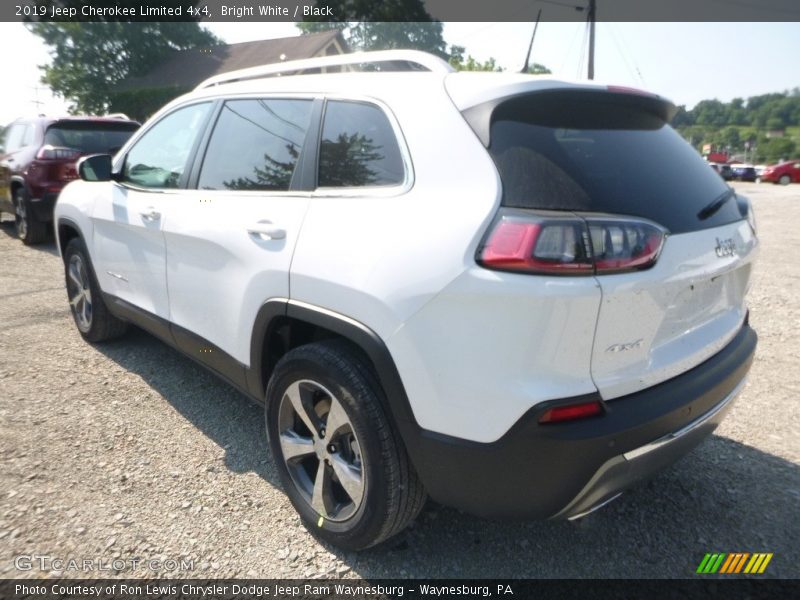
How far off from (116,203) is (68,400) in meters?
1.26

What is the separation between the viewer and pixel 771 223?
11.7 metres

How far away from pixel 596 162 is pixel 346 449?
54.5 inches

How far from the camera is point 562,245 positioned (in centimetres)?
166

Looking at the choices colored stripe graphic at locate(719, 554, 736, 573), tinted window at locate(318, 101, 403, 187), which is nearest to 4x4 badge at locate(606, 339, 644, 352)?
tinted window at locate(318, 101, 403, 187)

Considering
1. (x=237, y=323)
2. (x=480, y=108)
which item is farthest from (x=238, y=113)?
(x=480, y=108)

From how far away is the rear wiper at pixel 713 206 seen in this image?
6.66 ft

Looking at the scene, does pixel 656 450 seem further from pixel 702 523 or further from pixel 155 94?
pixel 155 94

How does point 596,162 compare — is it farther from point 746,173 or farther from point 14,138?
point 746,173

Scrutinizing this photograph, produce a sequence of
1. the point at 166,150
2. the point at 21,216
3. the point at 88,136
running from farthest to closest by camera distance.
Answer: the point at 21,216, the point at 88,136, the point at 166,150

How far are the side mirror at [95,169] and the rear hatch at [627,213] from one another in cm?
286

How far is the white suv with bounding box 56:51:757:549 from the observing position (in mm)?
1690

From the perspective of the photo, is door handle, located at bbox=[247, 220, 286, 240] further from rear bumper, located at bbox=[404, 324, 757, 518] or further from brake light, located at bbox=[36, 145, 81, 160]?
brake light, located at bbox=[36, 145, 81, 160]

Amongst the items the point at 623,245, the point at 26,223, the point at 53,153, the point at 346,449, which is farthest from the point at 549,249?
the point at 26,223

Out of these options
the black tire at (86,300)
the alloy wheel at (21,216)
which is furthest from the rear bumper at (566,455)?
the alloy wheel at (21,216)
